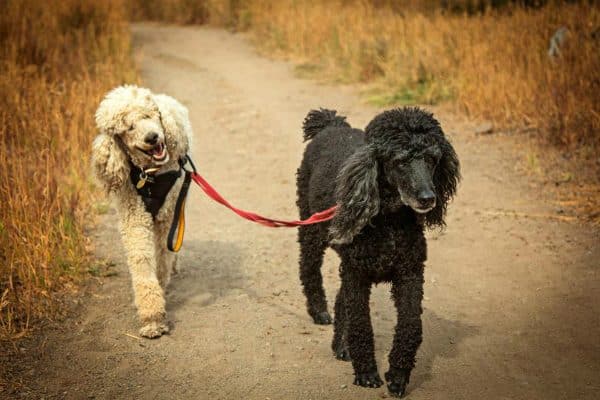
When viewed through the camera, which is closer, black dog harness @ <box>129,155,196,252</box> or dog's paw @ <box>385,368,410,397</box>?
dog's paw @ <box>385,368,410,397</box>

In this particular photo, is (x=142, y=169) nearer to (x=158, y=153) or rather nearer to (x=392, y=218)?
(x=158, y=153)

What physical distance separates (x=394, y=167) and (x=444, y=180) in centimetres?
41

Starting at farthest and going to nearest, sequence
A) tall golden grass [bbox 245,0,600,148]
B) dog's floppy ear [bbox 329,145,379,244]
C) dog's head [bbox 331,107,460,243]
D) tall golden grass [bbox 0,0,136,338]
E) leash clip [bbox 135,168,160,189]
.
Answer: tall golden grass [bbox 245,0,600,148] < tall golden grass [bbox 0,0,136,338] < leash clip [bbox 135,168,160,189] < dog's floppy ear [bbox 329,145,379,244] < dog's head [bbox 331,107,460,243]

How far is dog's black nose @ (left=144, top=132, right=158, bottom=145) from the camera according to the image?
4746 millimetres

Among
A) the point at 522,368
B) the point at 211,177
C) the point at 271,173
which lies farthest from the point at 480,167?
the point at 522,368

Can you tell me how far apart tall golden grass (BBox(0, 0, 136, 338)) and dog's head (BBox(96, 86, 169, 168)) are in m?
1.16

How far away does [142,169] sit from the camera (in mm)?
4977

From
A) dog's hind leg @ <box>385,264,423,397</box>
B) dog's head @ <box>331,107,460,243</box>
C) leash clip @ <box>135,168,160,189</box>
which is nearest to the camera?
dog's head @ <box>331,107,460,243</box>

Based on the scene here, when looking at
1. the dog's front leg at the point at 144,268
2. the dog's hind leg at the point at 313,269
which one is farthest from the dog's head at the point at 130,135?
the dog's hind leg at the point at 313,269

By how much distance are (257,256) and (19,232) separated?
6.74ft

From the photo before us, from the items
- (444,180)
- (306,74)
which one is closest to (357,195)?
(444,180)

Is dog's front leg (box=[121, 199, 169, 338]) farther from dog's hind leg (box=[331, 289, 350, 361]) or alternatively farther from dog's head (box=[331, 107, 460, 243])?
dog's head (box=[331, 107, 460, 243])

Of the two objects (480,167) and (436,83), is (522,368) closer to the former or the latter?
(480,167)

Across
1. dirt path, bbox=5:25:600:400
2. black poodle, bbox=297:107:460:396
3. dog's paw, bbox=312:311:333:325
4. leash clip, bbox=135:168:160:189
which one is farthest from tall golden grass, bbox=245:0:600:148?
leash clip, bbox=135:168:160:189
